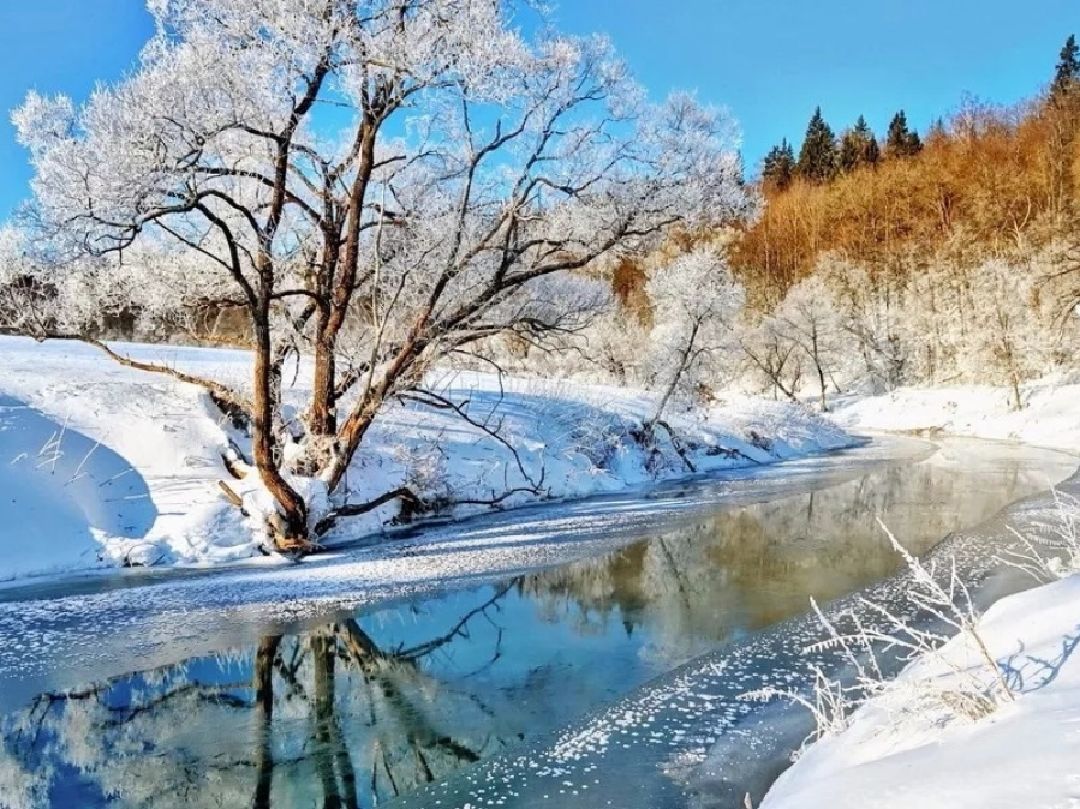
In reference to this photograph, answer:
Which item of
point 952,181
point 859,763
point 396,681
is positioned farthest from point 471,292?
point 952,181

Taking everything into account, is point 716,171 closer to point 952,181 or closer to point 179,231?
point 179,231

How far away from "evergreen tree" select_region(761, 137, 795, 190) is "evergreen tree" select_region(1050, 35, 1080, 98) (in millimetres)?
19939

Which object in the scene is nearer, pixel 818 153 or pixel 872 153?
pixel 872 153

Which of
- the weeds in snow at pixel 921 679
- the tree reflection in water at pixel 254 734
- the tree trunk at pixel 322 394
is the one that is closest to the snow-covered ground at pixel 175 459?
the tree trunk at pixel 322 394

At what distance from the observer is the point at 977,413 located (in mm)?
35469

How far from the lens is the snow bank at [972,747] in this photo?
2.50 m

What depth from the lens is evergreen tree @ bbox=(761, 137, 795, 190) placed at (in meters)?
69.8

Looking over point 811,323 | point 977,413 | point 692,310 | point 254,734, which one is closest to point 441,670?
point 254,734

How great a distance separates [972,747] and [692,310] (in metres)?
22.2

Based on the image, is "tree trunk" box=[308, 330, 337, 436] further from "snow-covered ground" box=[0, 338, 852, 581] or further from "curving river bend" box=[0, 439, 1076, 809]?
"curving river bend" box=[0, 439, 1076, 809]

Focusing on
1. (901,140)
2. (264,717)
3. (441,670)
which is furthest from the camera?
(901,140)

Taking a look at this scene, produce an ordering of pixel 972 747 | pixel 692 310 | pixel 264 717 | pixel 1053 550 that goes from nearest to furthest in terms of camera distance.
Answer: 1. pixel 972 747
2. pixel 264 717
3. pixel 1053 550
4. pixel 692 310

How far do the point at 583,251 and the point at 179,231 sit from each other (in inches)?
259

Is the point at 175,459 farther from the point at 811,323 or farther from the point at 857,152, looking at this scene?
the point at 857,152
